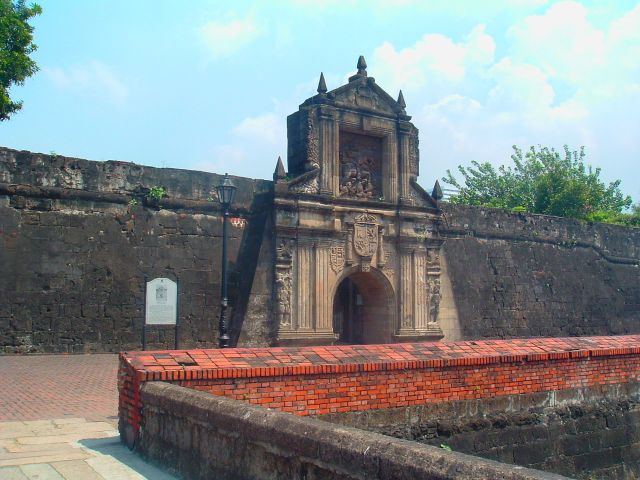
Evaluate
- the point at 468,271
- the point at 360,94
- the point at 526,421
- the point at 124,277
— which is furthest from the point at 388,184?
the point at 526,421

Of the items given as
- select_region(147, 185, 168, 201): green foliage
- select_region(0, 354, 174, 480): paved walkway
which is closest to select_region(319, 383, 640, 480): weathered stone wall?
select_region(0, 354, 174, 480): paved walkway

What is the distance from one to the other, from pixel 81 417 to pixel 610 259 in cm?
1921

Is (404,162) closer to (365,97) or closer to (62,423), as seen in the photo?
(365,97)

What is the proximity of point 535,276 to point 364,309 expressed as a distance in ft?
21.3

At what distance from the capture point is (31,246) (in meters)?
12.4

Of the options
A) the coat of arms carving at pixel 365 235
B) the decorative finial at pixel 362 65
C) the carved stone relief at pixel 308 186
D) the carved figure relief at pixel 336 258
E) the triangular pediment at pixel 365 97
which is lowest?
the carved figure relief at pixel 336 258

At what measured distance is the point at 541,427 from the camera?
7477mm

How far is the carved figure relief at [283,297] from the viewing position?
46.0 ft

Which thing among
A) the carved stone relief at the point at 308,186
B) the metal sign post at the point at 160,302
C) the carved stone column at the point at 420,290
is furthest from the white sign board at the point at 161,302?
the carved stone column at the point at 420,290

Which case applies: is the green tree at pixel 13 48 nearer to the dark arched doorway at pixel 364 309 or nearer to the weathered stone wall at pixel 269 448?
the dark arched doorway at pixel 364 309

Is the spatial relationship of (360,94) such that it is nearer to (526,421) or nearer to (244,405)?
(526,421)

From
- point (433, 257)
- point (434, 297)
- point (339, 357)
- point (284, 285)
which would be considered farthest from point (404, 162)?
point (339, 357)

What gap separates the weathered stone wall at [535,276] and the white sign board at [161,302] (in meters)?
8.78

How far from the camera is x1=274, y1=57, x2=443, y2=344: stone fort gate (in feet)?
46.9
